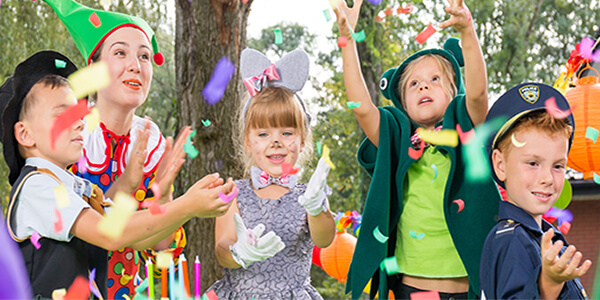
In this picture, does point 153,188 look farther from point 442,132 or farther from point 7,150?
point 442,132

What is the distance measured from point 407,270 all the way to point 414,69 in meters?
0.81

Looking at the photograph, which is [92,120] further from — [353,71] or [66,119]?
[353,71]

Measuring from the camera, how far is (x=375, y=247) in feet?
7.44

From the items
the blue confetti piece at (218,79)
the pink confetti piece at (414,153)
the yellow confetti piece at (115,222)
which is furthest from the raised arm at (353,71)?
the blue confetti piece at (218,79)

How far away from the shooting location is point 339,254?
4.22 metres

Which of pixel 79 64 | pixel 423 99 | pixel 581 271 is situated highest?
pixel 79 64

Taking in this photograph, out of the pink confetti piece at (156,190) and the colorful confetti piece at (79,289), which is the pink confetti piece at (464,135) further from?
the colorful confetti piece at (79,289)

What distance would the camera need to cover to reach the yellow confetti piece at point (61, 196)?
181cm

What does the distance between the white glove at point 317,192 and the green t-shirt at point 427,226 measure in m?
0.41

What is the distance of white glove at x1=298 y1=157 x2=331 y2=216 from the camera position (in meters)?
1.97

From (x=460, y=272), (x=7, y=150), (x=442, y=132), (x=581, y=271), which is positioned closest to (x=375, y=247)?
(x=460, y=272)

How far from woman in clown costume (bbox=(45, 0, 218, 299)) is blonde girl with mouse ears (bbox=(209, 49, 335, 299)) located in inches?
11.8

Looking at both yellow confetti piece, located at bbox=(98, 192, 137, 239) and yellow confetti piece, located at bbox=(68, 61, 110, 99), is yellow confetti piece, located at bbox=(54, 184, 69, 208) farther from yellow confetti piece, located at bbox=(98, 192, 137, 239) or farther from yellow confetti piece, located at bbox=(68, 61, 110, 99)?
yellow confetti piece, located at bbox=(68, 61, 110, 99)

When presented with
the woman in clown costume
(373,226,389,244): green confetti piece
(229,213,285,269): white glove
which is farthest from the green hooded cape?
the woman in clown costume
